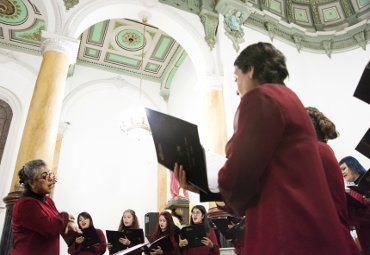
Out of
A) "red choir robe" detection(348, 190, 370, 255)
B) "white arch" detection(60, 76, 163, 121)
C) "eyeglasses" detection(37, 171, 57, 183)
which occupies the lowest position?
"red choir robe" detection(348, 190, 370, 255)

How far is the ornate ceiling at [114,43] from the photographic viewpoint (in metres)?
10.0

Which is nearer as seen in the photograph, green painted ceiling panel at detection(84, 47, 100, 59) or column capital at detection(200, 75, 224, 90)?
column capital at detection(200, 75, 224, 90)

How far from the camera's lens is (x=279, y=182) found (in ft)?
4.35

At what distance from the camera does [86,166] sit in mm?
11234

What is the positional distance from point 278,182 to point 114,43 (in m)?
10.7

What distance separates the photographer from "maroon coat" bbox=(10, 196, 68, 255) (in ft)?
9.39

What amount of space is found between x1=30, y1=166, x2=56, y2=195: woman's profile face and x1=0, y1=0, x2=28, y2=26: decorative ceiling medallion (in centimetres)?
834

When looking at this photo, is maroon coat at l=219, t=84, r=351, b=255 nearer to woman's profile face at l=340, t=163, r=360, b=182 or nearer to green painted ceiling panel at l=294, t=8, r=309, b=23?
woman's profile face at l=340, t=163, r=360, b=182

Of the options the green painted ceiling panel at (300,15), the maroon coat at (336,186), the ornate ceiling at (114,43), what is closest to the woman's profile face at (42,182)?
the maroon coat at (336,186)

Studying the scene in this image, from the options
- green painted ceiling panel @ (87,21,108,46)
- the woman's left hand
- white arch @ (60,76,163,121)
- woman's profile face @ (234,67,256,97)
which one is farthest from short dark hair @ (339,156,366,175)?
white arch @ (60,76,163,121)

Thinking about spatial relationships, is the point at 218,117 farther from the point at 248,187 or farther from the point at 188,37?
the point at 248,187

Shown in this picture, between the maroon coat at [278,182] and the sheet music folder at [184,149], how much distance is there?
0.57 feet

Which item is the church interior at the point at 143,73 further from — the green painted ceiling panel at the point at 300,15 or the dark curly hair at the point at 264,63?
the dark curly hair at the point at 264,63

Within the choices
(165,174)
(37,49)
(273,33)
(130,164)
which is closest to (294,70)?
(273,33)
